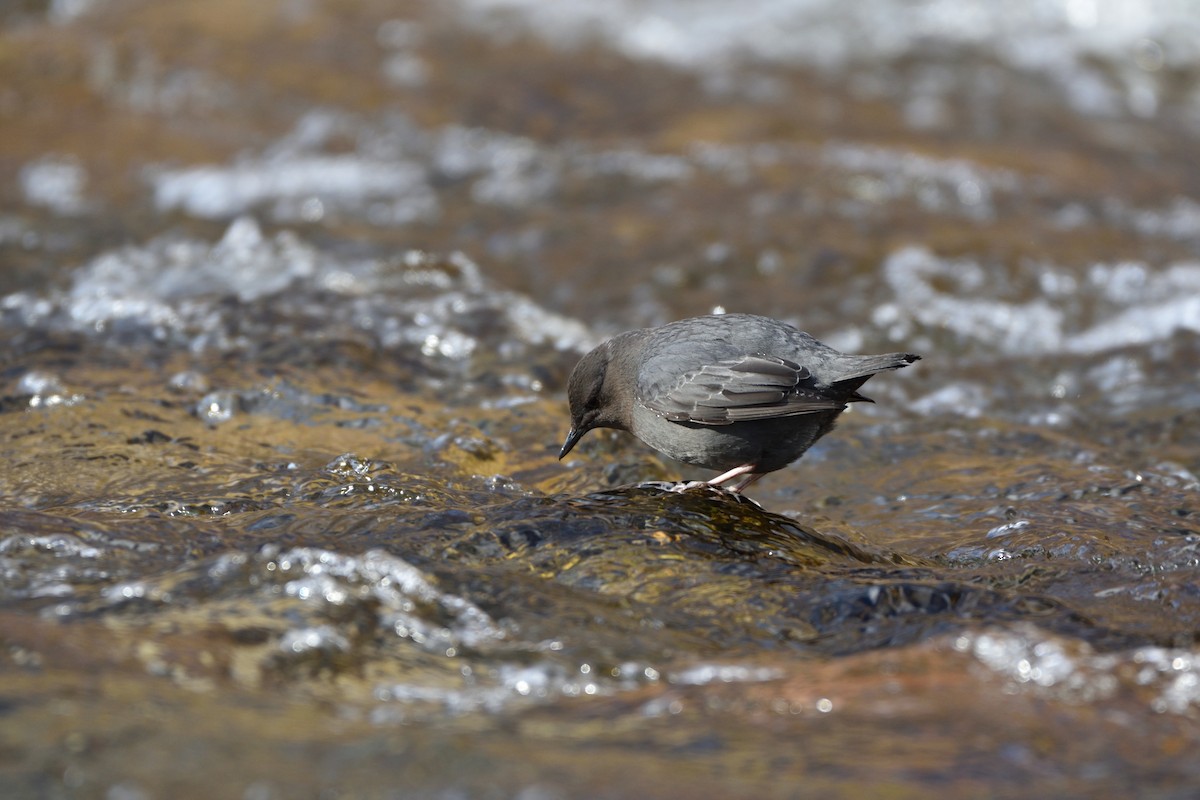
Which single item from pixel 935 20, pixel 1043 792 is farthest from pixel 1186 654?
pixel 935 20

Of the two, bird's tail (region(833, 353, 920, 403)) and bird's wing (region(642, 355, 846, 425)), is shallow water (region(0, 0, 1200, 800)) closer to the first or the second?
bird's wing (region(642, 355, 846, 425))

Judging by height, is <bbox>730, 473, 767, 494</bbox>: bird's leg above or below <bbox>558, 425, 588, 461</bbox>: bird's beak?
below

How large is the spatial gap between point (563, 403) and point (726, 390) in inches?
55.0

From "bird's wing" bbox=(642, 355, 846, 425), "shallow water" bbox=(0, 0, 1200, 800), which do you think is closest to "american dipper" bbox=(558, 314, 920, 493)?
"bird's wing" bbox=(642, 355, 846, 425)

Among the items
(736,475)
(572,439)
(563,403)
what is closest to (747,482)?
(736,475)

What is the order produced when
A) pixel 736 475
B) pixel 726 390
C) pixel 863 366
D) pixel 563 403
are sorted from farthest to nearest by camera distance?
pixel 563 403, pixel 736 475, pixel 726 390, pixel 863 366

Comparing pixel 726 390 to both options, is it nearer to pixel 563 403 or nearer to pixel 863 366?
pixel 863 366

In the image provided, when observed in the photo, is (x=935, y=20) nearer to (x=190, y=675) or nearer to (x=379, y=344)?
(x=379, y=344)

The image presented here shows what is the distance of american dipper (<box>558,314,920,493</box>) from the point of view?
14.0ft

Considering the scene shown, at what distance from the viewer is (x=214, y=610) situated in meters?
2.94

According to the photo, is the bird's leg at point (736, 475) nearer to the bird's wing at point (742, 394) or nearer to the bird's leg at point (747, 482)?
the bird's leg at point (747, 482)

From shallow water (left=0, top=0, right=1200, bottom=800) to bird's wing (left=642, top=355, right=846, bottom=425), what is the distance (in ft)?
1.02

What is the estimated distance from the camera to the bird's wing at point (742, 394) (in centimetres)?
426

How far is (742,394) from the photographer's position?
4.30 m
